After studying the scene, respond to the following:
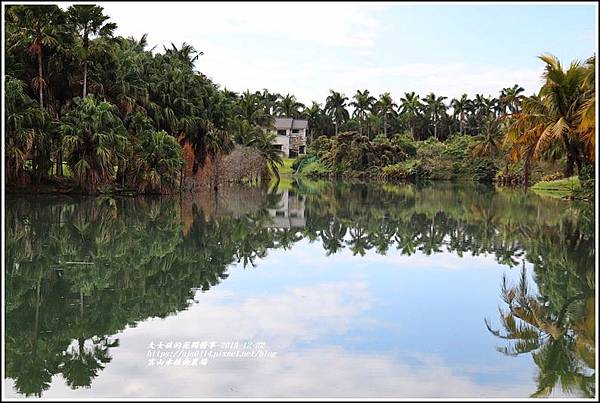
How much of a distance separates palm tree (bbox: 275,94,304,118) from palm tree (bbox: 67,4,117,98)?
62.7 meters

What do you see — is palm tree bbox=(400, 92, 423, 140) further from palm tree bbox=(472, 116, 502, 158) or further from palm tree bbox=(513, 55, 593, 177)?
palm tree bbox=(513, 55, 593, 177)

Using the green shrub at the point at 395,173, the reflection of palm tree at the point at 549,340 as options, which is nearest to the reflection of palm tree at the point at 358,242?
the reflection of palm tree at the point at 549,340

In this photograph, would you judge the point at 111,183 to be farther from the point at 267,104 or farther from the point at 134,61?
the point at 267,104

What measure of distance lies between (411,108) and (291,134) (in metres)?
16.8

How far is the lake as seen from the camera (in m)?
6.49

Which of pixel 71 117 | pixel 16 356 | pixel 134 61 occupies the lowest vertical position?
pixel 16 356

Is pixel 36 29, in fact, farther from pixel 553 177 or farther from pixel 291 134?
pixel 291 134

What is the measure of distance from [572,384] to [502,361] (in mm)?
875

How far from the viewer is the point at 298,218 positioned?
24.7m

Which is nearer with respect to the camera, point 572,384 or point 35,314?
point 572,384

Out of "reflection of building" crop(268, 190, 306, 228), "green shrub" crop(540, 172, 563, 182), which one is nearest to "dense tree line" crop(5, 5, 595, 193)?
"reflection of building" crop(268, 190, 306, 228)

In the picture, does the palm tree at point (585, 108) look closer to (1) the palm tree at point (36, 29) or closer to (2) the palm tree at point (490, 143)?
(1) the palm tree at point (36, 29)

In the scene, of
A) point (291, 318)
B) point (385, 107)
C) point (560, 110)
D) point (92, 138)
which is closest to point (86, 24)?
point (92, 138)

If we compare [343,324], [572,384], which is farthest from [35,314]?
[572,384]
